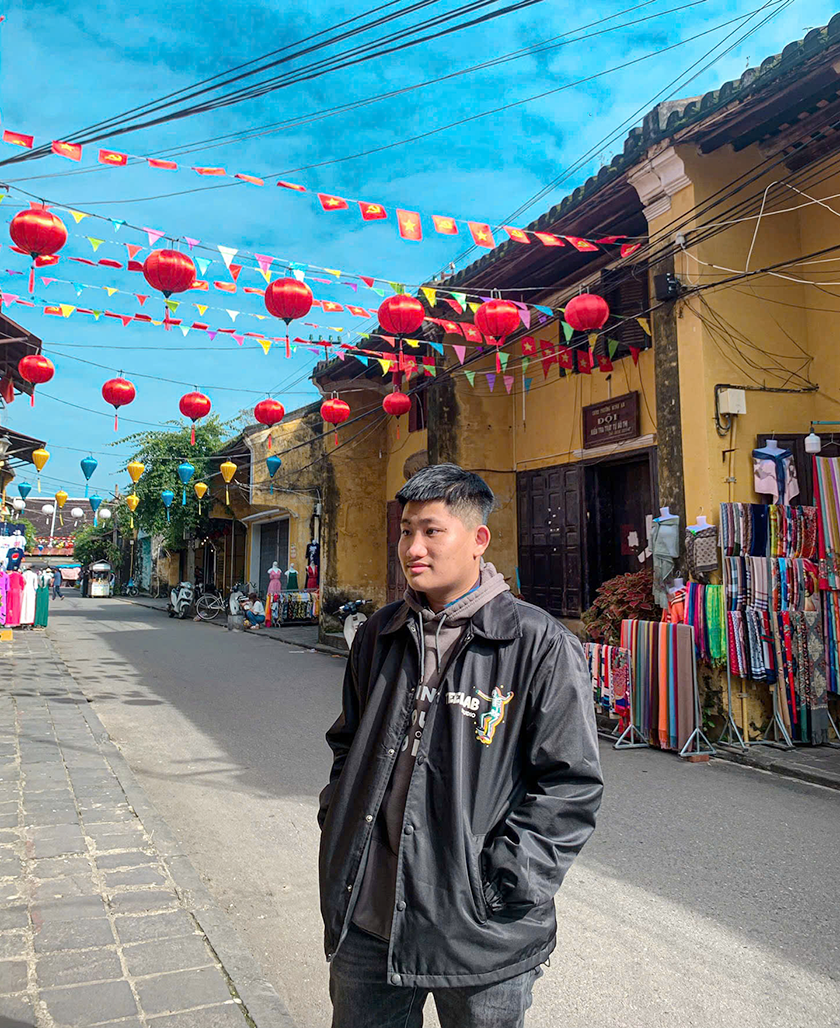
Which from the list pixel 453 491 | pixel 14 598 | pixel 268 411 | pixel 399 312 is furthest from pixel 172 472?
pixel 453 491

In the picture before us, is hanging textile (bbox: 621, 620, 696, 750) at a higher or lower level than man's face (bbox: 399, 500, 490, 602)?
lower

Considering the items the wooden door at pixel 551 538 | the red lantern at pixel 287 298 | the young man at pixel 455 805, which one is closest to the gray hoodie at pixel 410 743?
the young man at pixel 455 805

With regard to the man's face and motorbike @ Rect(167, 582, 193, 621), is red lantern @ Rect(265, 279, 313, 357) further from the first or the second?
motorbike @ Rect(167, 582, 193, 621)

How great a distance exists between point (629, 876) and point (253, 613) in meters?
17.9

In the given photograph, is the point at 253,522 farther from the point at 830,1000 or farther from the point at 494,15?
the point at 830,1000

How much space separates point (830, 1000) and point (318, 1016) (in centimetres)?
199

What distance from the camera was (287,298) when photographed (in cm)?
686

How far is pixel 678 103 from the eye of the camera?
7.98 metres

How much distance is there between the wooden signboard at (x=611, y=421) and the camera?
9633 mm

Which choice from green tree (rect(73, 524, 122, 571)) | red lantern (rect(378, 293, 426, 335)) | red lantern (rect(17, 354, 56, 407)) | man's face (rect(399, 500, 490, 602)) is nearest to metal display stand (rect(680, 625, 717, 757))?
red lantern (rect(378, 293, 426, 335))

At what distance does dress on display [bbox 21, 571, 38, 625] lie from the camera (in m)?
17.8

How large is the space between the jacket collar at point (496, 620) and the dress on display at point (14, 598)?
57.3 feet

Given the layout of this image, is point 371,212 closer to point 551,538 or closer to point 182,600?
point 551,538

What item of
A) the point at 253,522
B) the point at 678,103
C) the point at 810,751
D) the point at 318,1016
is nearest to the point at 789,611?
the point at 810,751
